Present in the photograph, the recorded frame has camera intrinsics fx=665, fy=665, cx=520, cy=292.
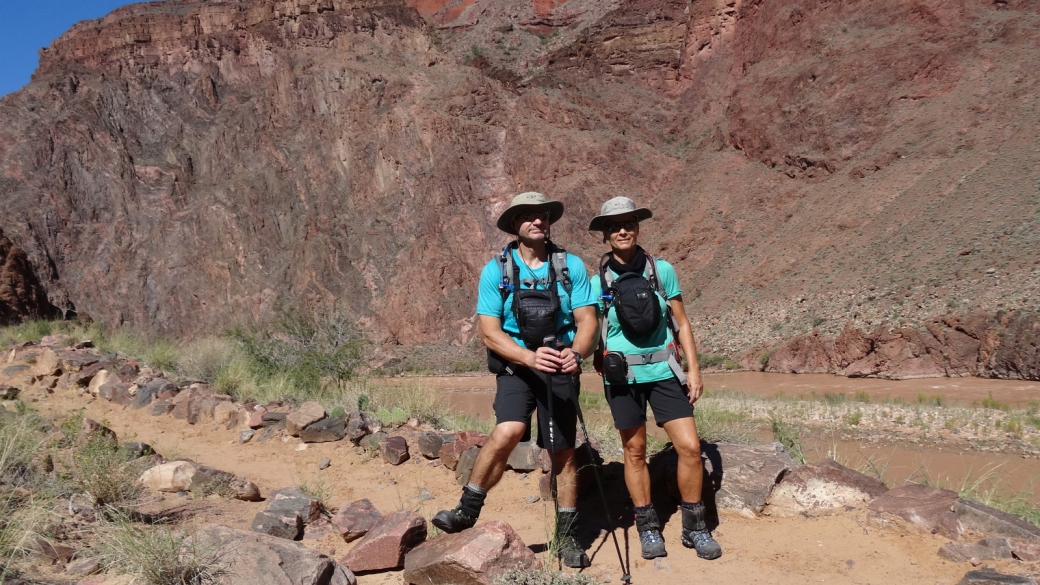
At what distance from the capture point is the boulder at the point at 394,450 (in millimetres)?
5535

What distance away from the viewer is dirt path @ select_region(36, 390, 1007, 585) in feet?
10.9

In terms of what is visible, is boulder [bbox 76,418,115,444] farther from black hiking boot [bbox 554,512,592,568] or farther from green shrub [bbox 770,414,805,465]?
green shrub [bbox 770,414,805,465]

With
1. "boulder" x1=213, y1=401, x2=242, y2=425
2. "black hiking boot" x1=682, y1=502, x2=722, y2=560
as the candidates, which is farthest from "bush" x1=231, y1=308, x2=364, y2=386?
"black hiking boot" x1=682, y1=502, x2=722, y2=560

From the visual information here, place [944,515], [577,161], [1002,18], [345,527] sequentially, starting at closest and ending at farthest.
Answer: [944,515]
[345,527]
[1002,18]
[577,161]

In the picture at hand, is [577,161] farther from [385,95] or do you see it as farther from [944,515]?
[944,515]

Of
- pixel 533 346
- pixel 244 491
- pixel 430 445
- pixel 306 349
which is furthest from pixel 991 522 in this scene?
pixel 306 349

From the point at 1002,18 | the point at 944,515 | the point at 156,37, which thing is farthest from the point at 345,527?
the point at 156,37

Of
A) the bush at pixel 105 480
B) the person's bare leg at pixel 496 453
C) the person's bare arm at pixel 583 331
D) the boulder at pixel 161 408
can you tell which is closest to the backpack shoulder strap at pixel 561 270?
the person's bare arm at pixel 583 331

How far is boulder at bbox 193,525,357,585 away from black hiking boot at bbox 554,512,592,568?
1.08 meters

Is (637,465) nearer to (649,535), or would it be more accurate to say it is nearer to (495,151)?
(649,535)

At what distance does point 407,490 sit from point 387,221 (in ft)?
119

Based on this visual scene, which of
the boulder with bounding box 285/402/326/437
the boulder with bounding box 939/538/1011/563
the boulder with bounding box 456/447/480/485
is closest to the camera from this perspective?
the boulder with bounding box 939/538/1011/563

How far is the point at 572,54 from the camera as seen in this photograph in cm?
4681

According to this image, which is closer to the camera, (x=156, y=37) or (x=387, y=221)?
(x=387, y=221)
